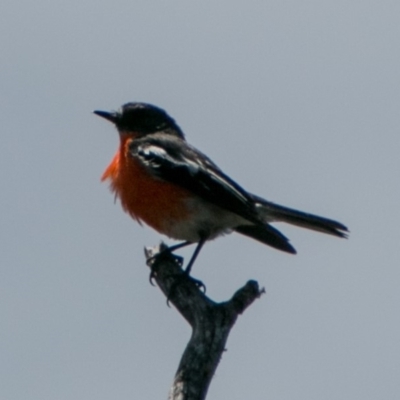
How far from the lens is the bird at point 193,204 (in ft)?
38.3

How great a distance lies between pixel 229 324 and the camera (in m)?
8.44

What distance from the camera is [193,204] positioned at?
1179cm

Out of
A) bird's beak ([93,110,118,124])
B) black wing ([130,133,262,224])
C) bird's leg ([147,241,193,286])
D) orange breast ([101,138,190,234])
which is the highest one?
bird's beak ([93,110,118,124])

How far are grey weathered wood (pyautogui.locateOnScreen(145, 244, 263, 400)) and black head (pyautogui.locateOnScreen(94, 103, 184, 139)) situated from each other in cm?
333

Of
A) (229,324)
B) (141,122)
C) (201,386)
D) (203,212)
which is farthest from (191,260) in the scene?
(201,386)

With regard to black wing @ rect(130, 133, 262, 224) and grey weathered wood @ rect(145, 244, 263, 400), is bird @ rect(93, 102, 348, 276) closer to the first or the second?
black wing @ rect(130, 133, 262, 224)

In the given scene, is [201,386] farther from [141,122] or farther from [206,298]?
[141,122]

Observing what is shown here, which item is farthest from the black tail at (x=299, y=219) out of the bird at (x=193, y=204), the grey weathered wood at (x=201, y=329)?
the grey weathered wood at (x=201, y=329)

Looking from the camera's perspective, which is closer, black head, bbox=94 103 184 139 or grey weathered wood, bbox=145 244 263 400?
grey weathered wood, bbox=145 244 263 400

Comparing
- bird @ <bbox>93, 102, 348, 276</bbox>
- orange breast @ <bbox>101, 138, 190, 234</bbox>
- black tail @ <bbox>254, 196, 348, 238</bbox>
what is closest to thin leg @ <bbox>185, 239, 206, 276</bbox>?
bird @ <bbox>93, 102, 348, 276</bbox>

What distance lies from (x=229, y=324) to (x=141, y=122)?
5.04 m

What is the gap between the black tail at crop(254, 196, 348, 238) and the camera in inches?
455

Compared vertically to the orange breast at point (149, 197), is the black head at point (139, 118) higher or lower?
higher

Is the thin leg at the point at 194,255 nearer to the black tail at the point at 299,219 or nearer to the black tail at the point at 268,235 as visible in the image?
the black tail at the point at 268,235
